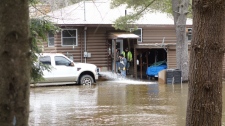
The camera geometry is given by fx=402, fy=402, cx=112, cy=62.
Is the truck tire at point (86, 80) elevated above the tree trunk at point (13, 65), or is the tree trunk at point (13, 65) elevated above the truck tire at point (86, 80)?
the tree trunk at point (13, 65)

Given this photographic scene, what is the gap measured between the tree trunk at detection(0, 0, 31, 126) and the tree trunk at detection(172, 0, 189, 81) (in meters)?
21.9

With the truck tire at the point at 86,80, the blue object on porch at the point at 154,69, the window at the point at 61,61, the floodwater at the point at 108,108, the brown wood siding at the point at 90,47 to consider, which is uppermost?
the brown wood siding at the point at 90,47

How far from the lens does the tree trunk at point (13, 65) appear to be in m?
1.90

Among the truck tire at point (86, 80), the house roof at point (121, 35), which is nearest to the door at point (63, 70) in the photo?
the truck tire at point (86, 80)

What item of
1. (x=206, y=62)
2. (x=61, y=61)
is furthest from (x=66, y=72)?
(x=206, y=62)

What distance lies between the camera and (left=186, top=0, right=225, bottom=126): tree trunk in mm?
2898

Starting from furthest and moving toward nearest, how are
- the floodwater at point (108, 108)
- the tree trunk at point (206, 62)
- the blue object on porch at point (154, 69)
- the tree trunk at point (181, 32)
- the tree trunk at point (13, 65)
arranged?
1. the blue object on porch at point (154, 69)
2. the tree trunk at point (181, 32)
3. the floodwater at point (108, 108)
4. the tree trunk at point (206, 62)
5. the tree trunk at point (13, 65)

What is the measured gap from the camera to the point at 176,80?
23109mm

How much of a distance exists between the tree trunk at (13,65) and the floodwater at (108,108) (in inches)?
338

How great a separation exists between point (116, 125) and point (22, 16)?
854 centimetres

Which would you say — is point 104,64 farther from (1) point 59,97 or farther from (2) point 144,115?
(2) point 144,115

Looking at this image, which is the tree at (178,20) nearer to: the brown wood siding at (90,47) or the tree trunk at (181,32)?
the tree trunk at (181,32)

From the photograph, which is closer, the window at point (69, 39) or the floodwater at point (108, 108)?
the floodwater at point (108, 108)

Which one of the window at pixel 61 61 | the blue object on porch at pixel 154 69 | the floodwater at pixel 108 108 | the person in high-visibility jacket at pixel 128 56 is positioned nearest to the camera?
the floodwater at pixel 108 108
